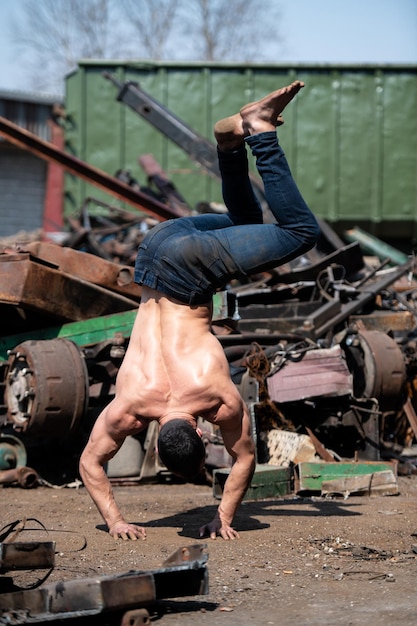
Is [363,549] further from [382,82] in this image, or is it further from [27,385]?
[382,82]

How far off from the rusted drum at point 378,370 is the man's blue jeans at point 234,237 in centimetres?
299

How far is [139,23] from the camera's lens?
35031mm

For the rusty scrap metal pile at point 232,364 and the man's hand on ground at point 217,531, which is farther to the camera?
the rusty scrap metal pile at point 232,364

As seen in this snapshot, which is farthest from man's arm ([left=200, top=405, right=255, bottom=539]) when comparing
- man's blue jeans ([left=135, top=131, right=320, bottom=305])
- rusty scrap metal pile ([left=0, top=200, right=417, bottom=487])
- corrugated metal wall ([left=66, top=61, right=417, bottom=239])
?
corrugated metal wall ([left=66, top=61, right=417, bottom=239])

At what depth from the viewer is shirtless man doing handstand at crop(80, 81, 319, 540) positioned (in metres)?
5.24

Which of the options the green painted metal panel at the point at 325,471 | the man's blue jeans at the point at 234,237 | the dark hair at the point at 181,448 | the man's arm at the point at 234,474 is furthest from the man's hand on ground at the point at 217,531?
the green painted metal panel at the point at 325,471

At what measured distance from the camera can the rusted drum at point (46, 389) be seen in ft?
23.7

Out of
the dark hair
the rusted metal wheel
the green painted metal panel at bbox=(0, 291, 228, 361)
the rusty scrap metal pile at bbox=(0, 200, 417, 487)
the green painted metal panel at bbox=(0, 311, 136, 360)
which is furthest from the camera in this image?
the green painted metal panel at bbox=(0, 311, 136, 360)

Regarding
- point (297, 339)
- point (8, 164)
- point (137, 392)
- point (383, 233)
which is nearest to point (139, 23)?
point (8, 164)

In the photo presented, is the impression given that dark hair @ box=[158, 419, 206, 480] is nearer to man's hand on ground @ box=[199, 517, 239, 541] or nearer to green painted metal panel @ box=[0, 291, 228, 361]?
man's hand on ground @ box=[199, 517, 239, 541]

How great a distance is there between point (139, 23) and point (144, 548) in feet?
105

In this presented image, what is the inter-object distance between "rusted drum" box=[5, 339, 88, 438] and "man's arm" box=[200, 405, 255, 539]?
6.66 ft

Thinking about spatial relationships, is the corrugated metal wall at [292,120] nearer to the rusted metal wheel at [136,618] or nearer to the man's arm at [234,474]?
the man's arm at [234,474]

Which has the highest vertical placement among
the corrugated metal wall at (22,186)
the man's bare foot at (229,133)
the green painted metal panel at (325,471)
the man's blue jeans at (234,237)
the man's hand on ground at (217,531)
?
the corrugated metal wall at (22,186)
